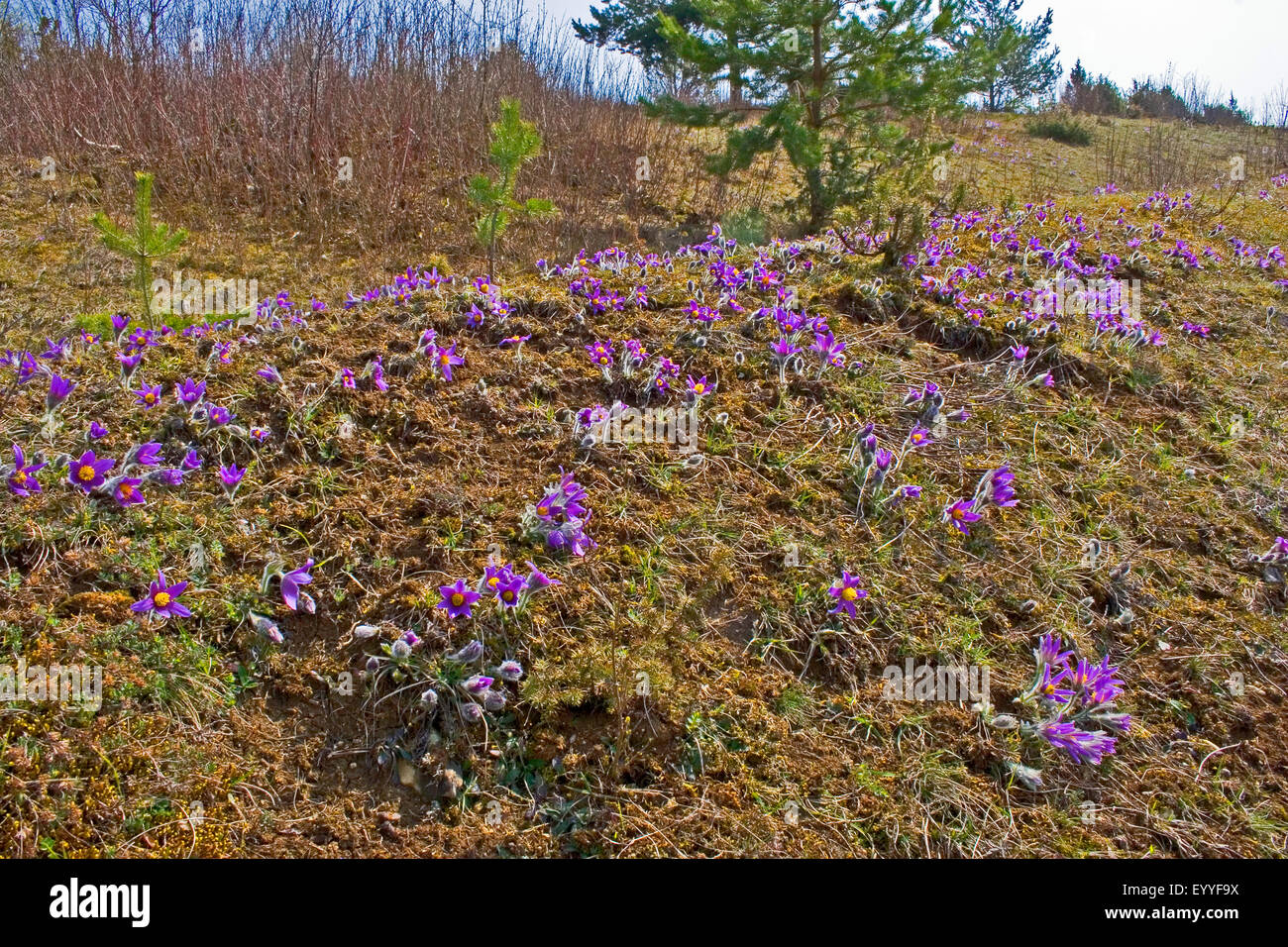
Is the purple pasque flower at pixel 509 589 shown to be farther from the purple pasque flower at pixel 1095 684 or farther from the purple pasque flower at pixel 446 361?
the purple pasque flower at pixel 1095 684

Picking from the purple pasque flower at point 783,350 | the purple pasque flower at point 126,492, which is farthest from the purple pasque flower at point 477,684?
the purple pasque flower at point 783,350

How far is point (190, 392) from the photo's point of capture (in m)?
2.48

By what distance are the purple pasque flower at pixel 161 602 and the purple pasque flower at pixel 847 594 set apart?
1735 mm

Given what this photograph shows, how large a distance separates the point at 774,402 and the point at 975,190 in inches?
240

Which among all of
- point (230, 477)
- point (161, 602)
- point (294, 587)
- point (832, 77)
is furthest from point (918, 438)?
point (832, 77)

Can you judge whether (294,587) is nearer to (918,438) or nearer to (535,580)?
(535,580)

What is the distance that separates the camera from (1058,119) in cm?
1351

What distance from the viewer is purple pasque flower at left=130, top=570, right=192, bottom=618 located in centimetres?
181

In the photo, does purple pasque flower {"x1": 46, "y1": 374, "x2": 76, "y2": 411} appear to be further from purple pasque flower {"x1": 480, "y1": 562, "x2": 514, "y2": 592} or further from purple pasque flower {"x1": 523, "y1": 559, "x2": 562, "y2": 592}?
purple pasque flower {"x1": 523, "y1": 559, "x2": 562, "y2": 592}

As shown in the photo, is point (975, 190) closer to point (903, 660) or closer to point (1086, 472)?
point (1086, 472)

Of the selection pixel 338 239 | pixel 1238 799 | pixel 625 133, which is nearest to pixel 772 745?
pixel 1238 799

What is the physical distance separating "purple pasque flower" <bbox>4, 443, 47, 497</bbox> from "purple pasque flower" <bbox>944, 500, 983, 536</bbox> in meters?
2.81

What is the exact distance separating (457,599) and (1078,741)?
166 centimetres

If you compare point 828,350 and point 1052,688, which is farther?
point 828,350
